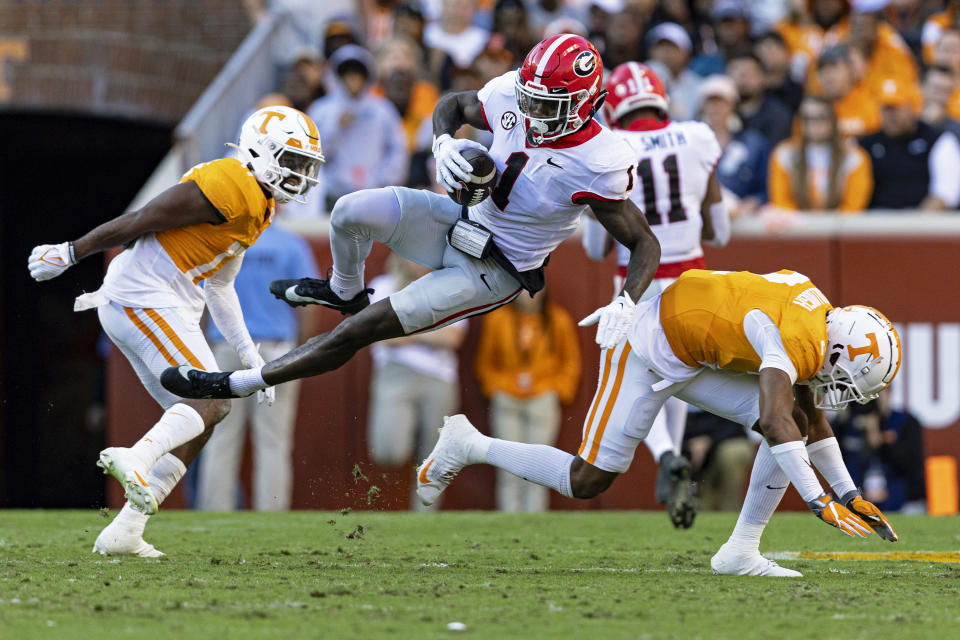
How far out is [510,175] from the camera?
19.0 feet

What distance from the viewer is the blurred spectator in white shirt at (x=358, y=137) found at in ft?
34.4

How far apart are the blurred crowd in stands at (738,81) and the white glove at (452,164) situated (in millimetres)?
4342

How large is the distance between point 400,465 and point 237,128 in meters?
3.23

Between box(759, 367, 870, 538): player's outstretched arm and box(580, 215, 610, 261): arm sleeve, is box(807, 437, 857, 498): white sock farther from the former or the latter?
box(580, 215, 610, 261): arm sleeve

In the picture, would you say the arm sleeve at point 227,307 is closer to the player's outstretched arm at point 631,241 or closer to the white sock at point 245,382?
the white sock at point 245,382

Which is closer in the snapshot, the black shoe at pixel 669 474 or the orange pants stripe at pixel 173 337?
the orange pants stripe at pixel 173 337

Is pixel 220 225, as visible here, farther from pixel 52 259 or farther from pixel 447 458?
pixel 447 458

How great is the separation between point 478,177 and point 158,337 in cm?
153

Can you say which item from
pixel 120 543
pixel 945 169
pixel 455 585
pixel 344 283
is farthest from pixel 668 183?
pixel 945 169

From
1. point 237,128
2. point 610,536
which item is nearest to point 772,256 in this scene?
point 610,536

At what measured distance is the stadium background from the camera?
383 inches

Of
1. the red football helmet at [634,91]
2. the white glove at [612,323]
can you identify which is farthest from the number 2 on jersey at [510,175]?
the red football helmet at [634,91]

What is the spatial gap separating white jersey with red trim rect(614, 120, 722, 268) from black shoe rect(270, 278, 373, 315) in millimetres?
1643

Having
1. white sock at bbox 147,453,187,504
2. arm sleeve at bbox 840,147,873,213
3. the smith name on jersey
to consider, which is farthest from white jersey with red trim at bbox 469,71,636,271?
arm sleeve at bbox 840,147,873,213
